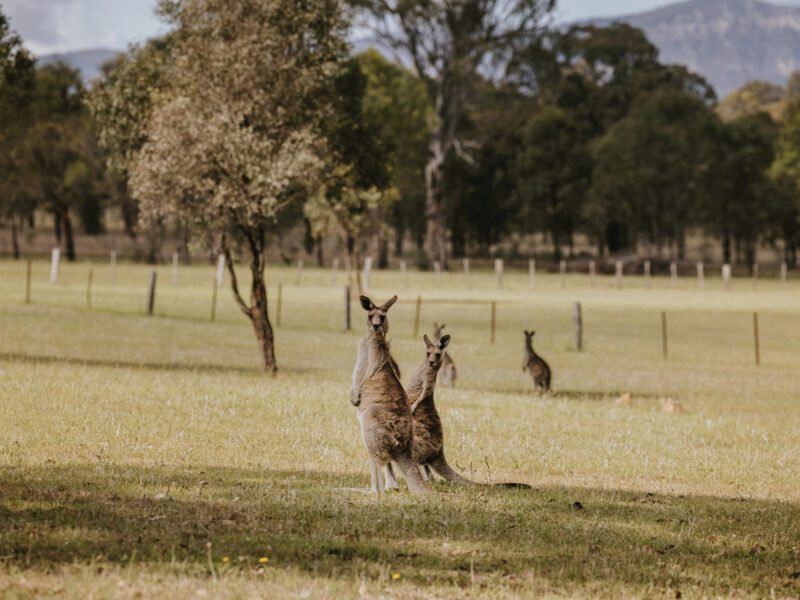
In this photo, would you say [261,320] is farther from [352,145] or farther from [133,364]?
[352,145]

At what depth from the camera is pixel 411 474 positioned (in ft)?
38.0

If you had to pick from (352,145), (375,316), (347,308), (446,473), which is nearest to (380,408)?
(375,316)

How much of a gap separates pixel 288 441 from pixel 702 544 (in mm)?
7390

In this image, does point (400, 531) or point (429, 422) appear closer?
point (400, 531)

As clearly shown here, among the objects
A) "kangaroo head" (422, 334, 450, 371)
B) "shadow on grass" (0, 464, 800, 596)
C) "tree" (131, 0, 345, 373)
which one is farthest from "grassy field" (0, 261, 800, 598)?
"tree" (131, 0, 345, 373)

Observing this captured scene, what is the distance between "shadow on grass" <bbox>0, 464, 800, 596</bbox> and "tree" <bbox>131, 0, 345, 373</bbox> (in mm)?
14464

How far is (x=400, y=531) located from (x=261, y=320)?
63.2 feet

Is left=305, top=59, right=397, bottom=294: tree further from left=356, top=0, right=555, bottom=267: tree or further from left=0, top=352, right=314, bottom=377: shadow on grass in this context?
left=356, top=0, right=555, bottom=267: tree

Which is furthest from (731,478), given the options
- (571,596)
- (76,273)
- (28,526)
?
(76,273)

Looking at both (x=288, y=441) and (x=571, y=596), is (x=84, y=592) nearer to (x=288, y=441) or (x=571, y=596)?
(x=571, y=596)

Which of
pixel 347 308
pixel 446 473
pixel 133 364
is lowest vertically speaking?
pixel 133 364

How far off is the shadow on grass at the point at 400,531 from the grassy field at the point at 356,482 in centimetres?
4

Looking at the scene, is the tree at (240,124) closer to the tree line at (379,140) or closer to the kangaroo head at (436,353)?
the tree line at (379,140)

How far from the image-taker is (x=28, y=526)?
9570 mm
